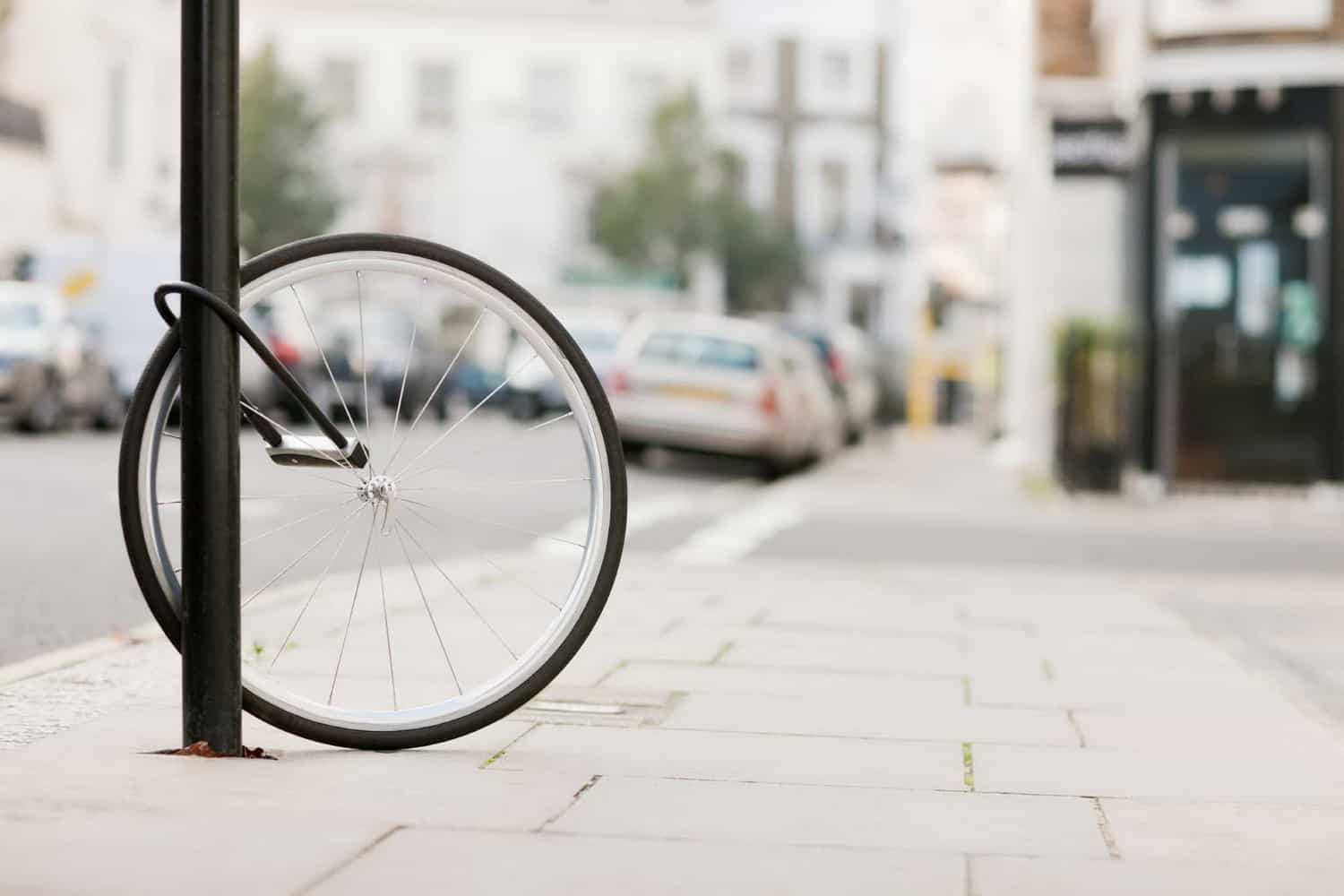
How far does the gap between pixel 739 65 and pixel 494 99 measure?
26.0 ft

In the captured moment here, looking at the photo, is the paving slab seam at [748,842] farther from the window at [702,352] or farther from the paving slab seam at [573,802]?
the window at [702,352]

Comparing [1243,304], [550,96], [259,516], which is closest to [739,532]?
[259,516]

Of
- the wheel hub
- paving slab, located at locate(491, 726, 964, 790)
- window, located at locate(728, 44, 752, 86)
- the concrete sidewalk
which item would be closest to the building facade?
the concrete sidewalk

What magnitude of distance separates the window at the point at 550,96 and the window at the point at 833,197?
29.0ft

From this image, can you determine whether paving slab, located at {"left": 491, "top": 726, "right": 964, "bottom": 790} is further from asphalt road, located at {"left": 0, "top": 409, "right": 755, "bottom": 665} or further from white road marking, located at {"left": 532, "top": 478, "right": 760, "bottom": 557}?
white road marking, located at {"left": 532, "top": 478, "right": 760, "bottom": 557}

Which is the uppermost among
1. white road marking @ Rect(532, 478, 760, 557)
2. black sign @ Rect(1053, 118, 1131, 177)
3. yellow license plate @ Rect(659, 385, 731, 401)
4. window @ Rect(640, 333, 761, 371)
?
black sign @ Rect(1053, 118, 1131, 177)

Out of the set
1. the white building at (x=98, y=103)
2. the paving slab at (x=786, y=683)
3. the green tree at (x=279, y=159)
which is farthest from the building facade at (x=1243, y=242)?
the green tree at (x=279, y=159)

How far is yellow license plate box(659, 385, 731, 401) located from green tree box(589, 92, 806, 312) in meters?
31.7

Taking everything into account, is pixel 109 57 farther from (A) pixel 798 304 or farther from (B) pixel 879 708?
(B) pixel 879 708

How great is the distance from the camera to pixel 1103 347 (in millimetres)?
17578

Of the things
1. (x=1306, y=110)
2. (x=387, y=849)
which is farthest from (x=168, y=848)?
(x=1306, y=110)

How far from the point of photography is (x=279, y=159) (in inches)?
1828

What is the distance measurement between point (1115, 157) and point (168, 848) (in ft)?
53.4

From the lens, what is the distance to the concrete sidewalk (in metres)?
3.44
